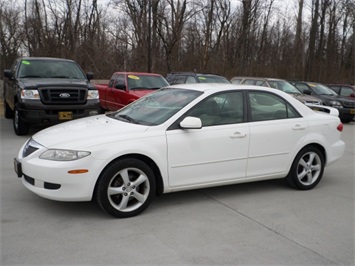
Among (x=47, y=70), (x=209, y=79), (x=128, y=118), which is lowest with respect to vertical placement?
(x=128, y=118)

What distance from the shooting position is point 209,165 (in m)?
4.55

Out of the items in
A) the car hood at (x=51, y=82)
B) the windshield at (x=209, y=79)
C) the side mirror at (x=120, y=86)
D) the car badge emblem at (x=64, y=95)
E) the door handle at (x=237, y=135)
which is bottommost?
the door handle at (x=237, y=135)

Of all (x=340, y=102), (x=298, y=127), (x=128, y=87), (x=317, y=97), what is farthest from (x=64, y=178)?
(x=317, y=97)

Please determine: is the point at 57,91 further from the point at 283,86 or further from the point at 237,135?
the point at 283,86

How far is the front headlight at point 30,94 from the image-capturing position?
8.26 m

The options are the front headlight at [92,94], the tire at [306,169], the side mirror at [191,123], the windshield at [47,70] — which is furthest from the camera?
the windshield at [47,70]

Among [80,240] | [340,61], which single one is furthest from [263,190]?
[340,61]

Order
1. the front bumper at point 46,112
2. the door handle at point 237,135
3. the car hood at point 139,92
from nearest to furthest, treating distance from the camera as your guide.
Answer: the door handle at point 237,135
the front bumper at point 46,112
the car hood at point 139,92

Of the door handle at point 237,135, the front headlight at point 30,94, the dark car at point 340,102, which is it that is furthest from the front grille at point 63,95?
the dark car at point 340,102

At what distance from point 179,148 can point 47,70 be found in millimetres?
6441

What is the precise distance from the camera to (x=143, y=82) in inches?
450

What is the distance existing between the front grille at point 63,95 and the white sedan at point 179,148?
373 cm

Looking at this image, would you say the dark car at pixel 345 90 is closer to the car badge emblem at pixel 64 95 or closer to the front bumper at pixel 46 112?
the front bumper at pixel 46 112

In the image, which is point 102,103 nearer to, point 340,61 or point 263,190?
point 263,190
